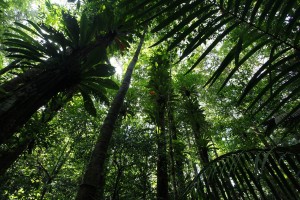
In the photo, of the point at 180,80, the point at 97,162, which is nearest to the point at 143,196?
the point at 97,162

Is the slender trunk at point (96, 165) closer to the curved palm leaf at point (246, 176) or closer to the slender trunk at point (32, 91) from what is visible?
the slender trunk at point (32, 91)

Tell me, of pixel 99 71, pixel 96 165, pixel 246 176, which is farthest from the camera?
pixel 99 71

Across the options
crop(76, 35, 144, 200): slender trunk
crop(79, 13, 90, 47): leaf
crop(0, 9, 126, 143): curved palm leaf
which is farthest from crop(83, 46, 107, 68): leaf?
crop(76, 35, 144, 200): slender trunk

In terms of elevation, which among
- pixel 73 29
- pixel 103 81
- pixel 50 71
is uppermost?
pixel 73 29

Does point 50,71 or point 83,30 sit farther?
point 83,30

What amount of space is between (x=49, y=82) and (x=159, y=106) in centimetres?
464

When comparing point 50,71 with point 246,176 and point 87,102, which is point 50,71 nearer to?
point 87,102

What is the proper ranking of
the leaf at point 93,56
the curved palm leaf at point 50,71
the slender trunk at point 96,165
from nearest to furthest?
the slender trunk at point 96,165 < the curved palm leaf at point 50,71 < the leaf at point 93,56

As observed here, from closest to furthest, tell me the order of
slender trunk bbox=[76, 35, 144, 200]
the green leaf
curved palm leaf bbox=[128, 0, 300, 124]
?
curved palm leaf bbox=[128, 0, 300, 124]
slender trunk bbox=[76, 35, 144, 200]
the green leaf

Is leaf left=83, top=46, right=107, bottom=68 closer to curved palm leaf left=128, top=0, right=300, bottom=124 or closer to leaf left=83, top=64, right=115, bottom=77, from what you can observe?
leaf left=83, top=64, right=115, bottom=77

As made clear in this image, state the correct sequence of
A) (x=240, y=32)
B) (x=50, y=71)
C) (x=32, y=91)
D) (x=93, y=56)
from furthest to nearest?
(x=93, y=56)
(x=50, y=71)
(x=32, y=91)
(x=240, y=32)

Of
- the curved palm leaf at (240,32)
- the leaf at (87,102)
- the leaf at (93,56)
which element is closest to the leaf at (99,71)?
the leaf at (93,56)

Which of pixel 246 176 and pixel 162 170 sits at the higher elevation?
pixel 162 170

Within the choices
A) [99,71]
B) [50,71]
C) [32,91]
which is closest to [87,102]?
[99,71]
